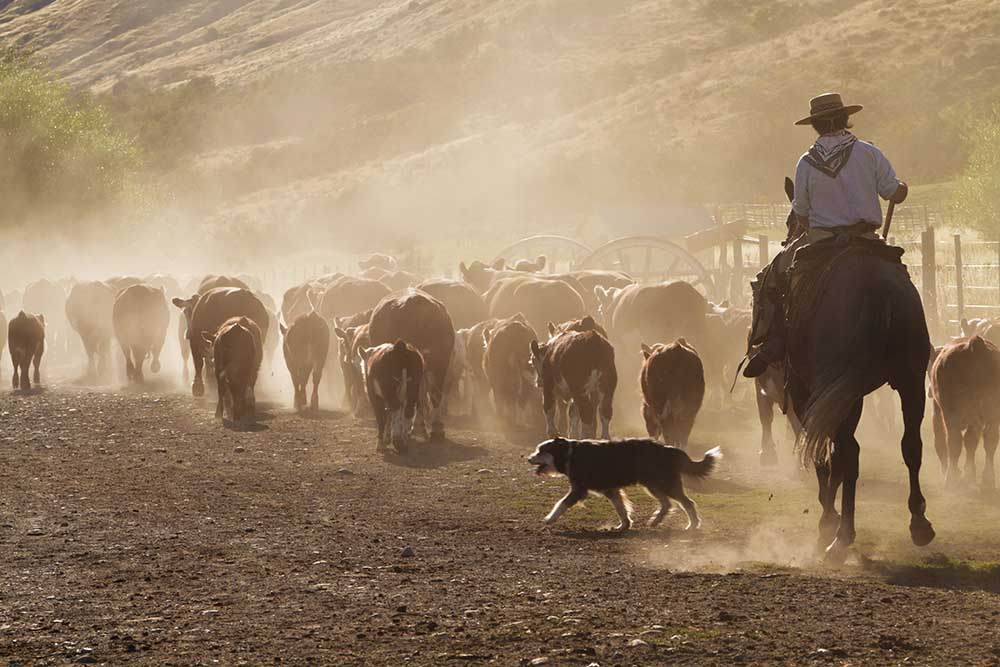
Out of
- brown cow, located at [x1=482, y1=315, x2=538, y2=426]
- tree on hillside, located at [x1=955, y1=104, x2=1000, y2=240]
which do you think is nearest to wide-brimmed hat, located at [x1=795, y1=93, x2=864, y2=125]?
brown cow, located at [x1=482, y1=315, x2=538, y2=426]

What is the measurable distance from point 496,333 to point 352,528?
317 inches

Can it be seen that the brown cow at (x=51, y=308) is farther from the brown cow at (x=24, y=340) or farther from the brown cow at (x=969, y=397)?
the brown cow at (x=969, y=397)

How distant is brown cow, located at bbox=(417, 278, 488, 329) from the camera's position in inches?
940

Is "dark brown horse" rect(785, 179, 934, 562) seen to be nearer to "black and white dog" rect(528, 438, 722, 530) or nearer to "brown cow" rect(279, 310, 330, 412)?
"black and white dog" rect(528, 438, 722, 530)

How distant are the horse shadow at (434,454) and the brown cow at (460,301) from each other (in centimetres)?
575

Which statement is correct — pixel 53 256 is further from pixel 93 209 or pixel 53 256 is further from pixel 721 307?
pixel 721 307

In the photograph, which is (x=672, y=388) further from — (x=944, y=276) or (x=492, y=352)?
(x=944, y=276)

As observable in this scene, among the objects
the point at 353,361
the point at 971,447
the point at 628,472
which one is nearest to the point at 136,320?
the point at 353,361

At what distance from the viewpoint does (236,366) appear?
20.2 meters

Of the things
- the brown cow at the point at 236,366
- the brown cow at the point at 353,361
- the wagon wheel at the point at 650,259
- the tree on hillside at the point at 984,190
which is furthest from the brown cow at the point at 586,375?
the tree on hillside at the point at 984,190

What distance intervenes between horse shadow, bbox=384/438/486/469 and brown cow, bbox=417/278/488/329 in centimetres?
575

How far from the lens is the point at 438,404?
18469mm

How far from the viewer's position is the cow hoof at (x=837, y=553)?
9.90 meters

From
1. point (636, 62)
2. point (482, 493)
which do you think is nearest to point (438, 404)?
point (482, 493)
